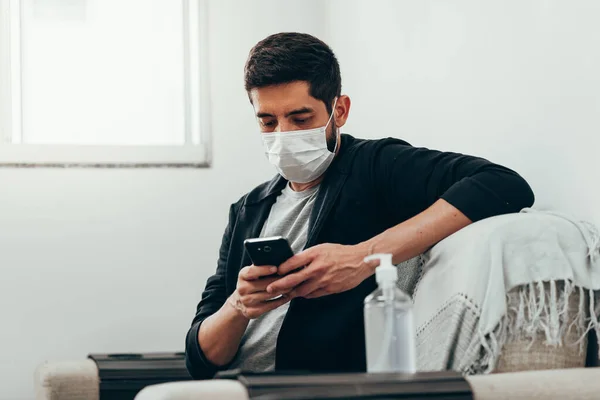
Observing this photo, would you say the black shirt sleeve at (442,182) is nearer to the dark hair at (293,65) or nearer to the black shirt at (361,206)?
the black shirt at (361,206)

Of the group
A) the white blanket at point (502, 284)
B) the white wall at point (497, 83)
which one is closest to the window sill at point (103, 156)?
the white wall at point (497, 83)

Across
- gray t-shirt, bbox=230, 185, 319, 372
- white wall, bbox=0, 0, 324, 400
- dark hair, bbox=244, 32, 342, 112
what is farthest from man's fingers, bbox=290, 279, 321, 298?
white wall, bbox=0, 0, 324, 400

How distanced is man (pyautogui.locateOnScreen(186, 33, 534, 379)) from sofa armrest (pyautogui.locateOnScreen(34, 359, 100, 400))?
36cm

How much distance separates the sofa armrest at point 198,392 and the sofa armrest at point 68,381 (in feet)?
3.48

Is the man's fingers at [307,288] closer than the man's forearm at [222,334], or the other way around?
the man's fingers at [307,288]

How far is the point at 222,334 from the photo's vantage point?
A: 69.6 inches

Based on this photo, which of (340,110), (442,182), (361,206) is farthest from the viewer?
(340,110)

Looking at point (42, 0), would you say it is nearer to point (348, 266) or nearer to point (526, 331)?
point (348, 266)

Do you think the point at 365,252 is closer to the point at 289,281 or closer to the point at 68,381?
the point at 289,281

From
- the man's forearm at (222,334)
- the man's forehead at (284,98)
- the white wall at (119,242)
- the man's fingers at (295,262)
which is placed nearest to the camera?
the man's fingers at (295,262)

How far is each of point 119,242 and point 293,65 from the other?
1259 millimetres

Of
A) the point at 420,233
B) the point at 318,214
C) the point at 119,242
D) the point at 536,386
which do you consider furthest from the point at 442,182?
the point at 119,242

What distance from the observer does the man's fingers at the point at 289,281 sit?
1.52 metres

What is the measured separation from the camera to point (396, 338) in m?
1.28
